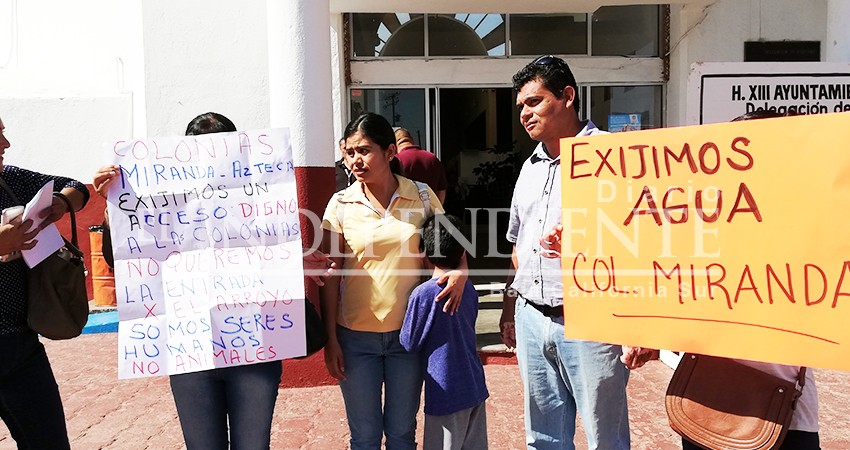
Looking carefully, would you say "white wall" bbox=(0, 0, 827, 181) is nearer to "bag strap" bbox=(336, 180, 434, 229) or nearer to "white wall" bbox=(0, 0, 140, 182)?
"white wall" bbox=(0, 0, 140, 182)

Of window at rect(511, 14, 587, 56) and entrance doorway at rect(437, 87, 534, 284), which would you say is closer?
window at rect(511, 14, 587, 56)

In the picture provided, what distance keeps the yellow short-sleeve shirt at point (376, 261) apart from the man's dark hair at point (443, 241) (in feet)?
0.20

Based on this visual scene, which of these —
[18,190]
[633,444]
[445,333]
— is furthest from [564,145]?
[633,444]

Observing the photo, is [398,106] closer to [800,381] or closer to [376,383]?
[376,383]

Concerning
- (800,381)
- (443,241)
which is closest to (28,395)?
(443,241)

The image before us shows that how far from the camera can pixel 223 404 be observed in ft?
7.88

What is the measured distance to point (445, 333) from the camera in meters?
2.48

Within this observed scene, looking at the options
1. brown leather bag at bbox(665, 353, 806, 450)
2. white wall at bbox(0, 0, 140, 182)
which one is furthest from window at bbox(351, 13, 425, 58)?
brown leather bag at bbox(665, 353, 806, 450)

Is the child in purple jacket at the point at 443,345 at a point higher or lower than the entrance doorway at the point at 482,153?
lower

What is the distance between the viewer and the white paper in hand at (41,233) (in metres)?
2.18

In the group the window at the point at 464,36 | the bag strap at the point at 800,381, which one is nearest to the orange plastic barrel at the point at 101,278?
the window at the point at 464,36

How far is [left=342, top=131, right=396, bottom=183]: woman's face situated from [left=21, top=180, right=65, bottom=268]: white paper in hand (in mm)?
1086

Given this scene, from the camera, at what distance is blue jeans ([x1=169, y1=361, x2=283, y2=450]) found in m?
2.33

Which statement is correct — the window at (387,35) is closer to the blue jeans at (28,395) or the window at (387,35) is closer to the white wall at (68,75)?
the white wall at (68,75)
